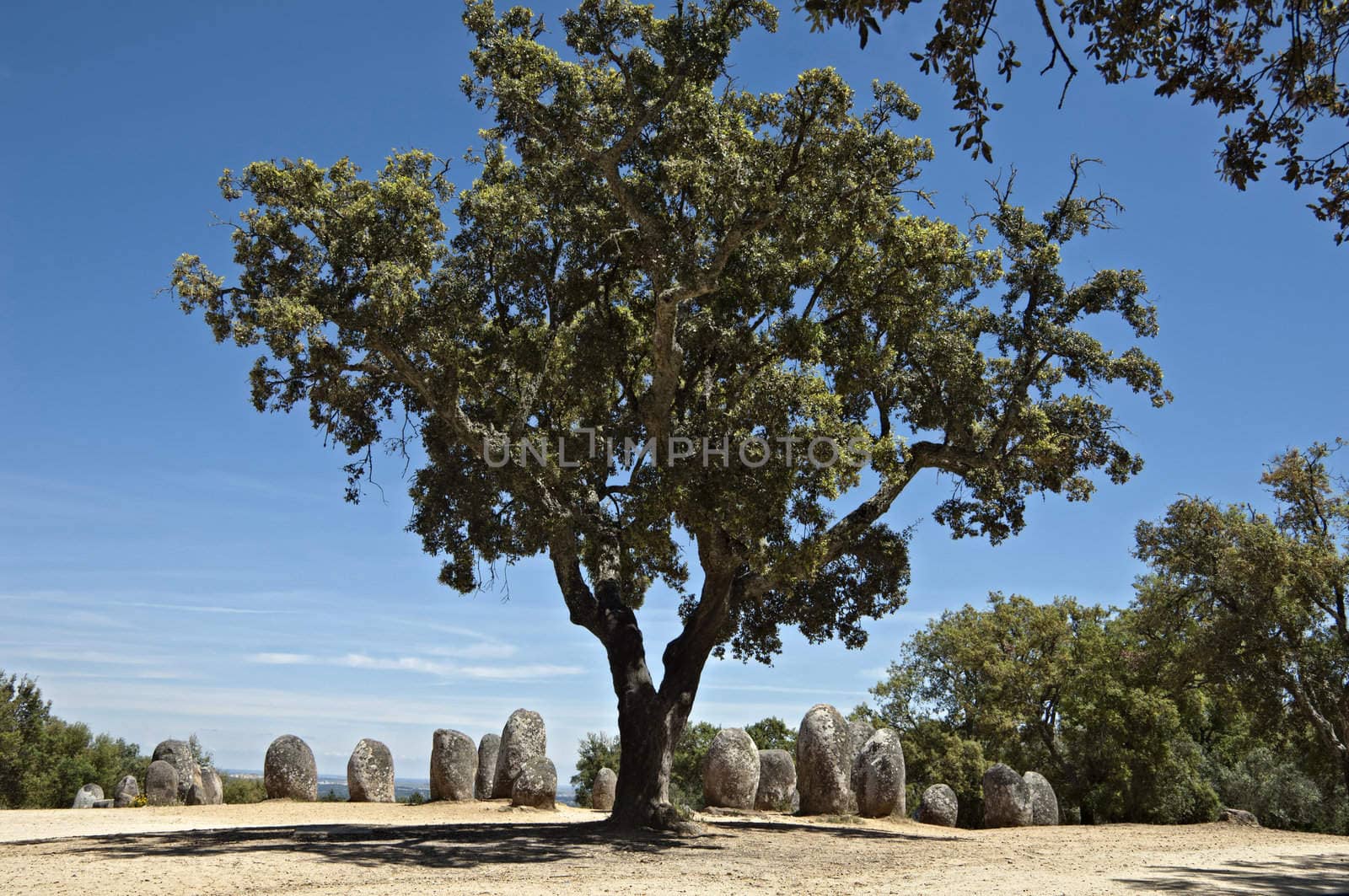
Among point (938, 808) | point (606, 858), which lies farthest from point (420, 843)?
point (938, 808)

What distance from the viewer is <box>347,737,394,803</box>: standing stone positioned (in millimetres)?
22453

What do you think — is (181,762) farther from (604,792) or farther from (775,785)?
(775,785)

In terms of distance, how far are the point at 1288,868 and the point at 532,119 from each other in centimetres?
1411

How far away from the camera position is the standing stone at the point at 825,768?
21547mm

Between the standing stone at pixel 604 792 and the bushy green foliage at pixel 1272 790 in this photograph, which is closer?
the standing stone at pixel 604 792

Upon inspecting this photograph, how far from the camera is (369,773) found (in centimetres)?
2250

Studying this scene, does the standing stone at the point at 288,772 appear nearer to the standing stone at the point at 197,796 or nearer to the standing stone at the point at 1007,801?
the standing stone at the point at 197,796

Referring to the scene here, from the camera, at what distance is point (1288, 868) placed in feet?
41.7

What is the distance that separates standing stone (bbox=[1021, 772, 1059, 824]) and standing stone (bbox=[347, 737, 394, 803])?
48.1 ft

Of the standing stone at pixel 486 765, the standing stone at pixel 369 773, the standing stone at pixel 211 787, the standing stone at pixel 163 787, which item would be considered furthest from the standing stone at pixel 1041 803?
the standing stone at pixel 163 787

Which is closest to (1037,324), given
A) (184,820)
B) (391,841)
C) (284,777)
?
(391,841)

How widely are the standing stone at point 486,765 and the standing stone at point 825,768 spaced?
7.02m

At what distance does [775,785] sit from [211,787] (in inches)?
527

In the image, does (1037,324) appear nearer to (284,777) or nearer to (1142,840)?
(1142,840)
